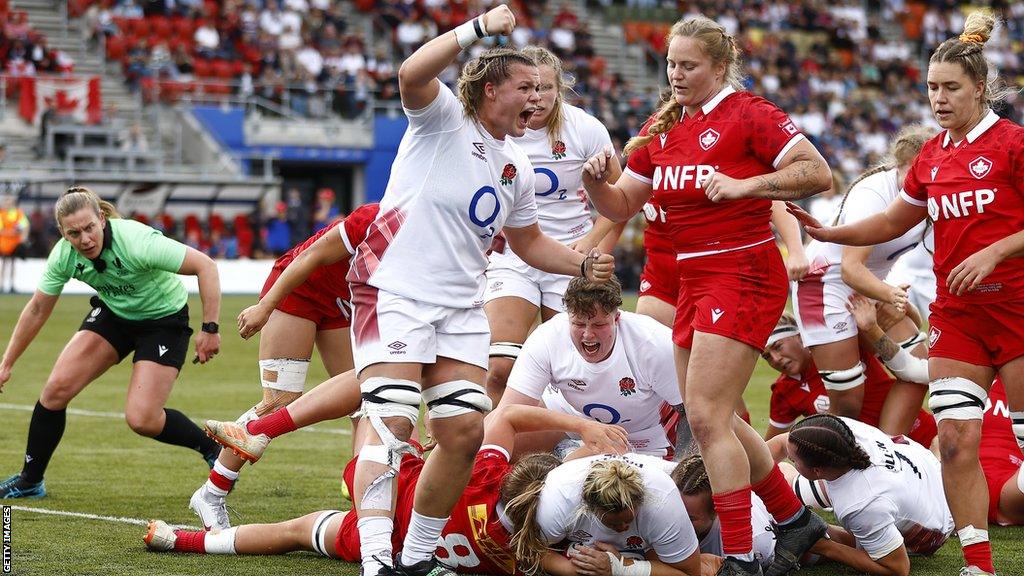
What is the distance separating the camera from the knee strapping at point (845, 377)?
796 cm

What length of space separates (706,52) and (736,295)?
1.05 meters

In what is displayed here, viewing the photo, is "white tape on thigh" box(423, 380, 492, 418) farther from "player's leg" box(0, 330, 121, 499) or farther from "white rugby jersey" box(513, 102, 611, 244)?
"player's leg" box(0, 330, 121, 499)

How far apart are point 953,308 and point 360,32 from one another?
97.1 feet

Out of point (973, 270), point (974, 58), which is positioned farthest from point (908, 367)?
point (974, 58)

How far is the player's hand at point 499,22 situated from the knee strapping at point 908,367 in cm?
381

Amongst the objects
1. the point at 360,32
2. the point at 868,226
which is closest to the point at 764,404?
the point at 868,226

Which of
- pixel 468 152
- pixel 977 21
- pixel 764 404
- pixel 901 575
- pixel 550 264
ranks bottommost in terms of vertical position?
pixel 764 404

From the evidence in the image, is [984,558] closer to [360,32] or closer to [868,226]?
[868,226]

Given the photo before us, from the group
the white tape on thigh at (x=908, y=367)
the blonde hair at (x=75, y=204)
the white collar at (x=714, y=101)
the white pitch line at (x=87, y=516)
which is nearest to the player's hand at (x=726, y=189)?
the white collar at (x=714, y=101)

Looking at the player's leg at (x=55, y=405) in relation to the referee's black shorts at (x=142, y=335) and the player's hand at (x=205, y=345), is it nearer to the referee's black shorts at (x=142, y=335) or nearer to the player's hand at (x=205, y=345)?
the referee's black shorts at (x=142, y=335)

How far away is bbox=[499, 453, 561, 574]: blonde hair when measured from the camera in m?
5.63

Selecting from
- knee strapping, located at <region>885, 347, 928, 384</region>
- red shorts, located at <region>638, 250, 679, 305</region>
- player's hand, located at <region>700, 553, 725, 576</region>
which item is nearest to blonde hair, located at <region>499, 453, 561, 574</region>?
player's hand, located at <region>700, 553, 725, 576</region>

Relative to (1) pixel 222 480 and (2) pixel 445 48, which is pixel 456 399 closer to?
(2) pixel 445 48

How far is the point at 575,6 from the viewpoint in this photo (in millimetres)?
38688
